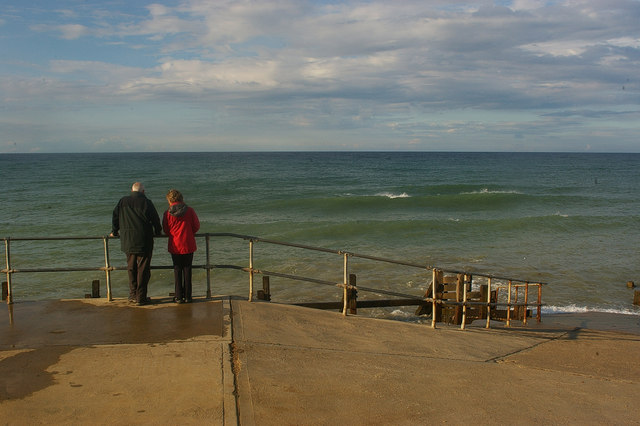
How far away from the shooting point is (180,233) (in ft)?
21.2

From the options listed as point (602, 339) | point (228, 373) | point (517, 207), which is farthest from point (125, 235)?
point (517, 207)

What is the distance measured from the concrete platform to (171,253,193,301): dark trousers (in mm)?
211

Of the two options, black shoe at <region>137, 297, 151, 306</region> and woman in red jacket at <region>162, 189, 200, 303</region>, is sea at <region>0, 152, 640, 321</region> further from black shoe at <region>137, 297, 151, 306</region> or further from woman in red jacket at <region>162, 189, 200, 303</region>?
black shoe at <region>137, 297, 151, 306</region>

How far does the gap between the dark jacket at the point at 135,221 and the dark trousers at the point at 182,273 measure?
435 millimetres

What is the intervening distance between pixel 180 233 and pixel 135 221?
0.55 m

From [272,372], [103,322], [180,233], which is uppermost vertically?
[180,233]

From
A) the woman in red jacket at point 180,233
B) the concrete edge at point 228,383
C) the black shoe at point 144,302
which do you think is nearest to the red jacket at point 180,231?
the woman in red jacket at point 180,233

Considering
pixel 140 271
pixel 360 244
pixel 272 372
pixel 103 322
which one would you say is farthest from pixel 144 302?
pixel 360 244

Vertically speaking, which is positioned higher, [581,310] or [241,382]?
[241,382]

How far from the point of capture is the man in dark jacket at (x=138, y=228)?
245 inches

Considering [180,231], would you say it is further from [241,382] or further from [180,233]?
[241,382]

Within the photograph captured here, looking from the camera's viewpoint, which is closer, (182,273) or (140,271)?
(140,271)

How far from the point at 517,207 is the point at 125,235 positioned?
31046mm

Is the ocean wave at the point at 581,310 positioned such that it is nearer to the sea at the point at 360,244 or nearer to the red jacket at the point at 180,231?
the sea at the point at 360,244
